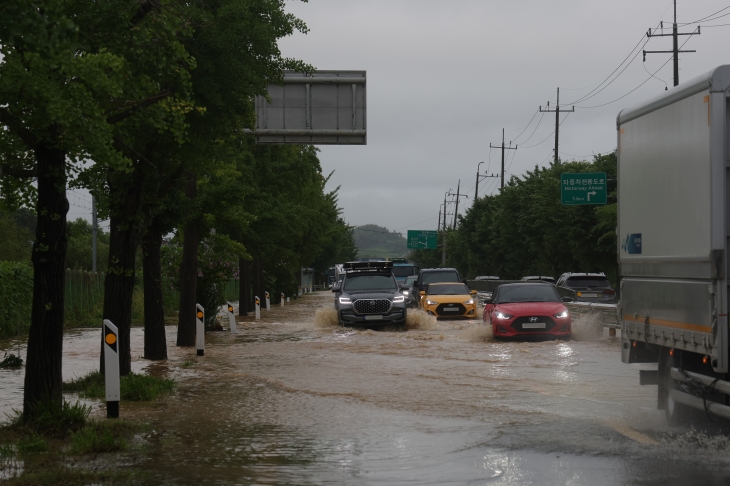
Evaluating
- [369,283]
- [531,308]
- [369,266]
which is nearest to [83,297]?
[369,266]

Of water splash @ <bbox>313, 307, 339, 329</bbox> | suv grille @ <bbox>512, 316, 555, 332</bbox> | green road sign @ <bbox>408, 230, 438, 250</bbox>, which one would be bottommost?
water splash @ <bbox>313, 307, 339, 329</bbox>

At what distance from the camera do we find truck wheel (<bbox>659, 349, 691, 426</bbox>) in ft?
30.6

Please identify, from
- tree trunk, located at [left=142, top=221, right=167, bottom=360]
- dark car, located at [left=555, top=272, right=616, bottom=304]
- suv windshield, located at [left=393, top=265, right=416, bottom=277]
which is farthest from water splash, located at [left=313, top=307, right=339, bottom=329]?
suv windshield, located at [left=393, top=265, right=416, bottom=277]

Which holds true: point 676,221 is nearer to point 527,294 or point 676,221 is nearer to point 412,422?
point 412,422

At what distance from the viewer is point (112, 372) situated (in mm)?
10367

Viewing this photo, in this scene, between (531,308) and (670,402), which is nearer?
(670,402)

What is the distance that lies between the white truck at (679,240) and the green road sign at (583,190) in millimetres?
30262

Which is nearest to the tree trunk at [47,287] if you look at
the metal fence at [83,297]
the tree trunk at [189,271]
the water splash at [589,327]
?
the tree trunk at [189,271]

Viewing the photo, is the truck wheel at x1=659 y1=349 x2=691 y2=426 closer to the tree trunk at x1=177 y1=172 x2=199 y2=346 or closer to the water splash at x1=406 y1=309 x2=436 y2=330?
the tree trunk at x1=177 y1=172 x2=199 y2=346

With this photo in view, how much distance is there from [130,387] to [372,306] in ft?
52.3

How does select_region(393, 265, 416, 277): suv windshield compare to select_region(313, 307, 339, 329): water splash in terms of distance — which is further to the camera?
select_region(393, 265, 416, 277): suv windshield

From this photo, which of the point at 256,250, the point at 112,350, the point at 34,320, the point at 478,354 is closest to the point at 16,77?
the point at 34,320

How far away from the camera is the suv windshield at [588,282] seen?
30.3m

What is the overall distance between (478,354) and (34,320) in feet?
37.8
